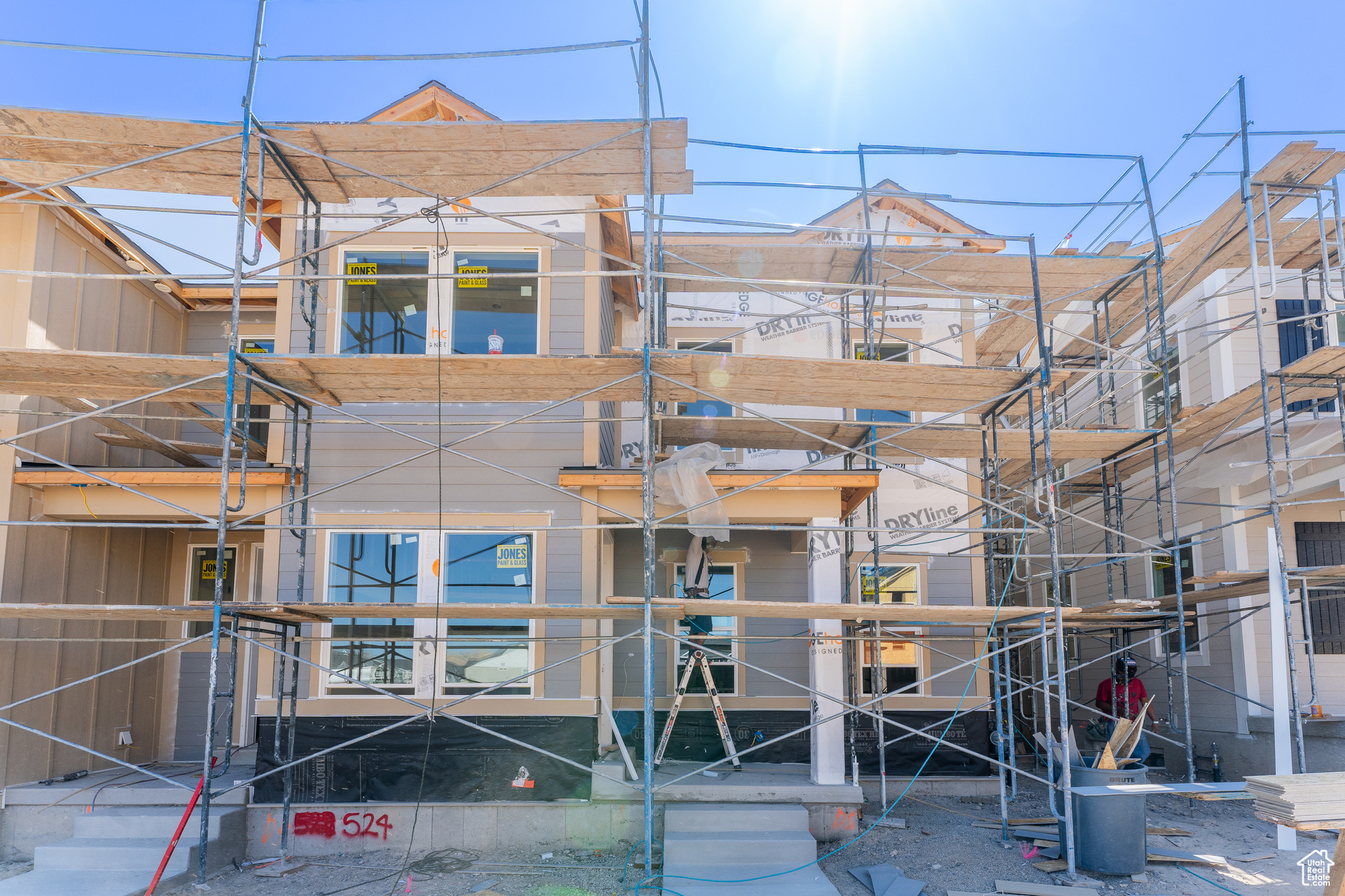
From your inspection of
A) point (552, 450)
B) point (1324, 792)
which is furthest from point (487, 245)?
point (1324, 792)

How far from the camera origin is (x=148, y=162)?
25.7 feet

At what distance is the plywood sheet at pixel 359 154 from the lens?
7.51 meters

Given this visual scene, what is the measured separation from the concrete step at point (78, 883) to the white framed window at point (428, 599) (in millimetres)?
2508

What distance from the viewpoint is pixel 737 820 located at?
819 cm

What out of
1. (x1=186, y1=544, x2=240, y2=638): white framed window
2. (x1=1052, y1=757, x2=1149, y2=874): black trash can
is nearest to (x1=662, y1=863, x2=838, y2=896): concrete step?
(x1=1052, y1=757, x2=1149, y2=874): black trash can

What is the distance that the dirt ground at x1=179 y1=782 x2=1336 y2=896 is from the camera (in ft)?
24.3

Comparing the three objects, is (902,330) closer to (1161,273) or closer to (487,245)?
(1161,273)

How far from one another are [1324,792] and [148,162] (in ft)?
29.3

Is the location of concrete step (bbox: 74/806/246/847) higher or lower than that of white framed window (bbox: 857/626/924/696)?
lower

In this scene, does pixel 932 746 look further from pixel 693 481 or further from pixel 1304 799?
pixel 1304 799

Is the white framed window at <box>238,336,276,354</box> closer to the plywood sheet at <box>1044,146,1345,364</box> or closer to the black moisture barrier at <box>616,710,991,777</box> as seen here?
the black moisture barrier at <box>616,710,991,777</box>

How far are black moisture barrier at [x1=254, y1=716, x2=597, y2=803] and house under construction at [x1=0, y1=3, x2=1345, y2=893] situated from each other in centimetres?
4

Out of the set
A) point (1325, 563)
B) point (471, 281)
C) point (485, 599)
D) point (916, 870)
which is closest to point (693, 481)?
point (485, 599)

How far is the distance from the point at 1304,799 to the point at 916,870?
15.9 ft
